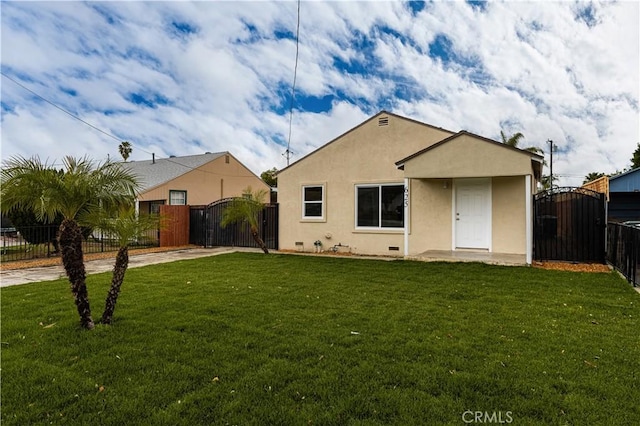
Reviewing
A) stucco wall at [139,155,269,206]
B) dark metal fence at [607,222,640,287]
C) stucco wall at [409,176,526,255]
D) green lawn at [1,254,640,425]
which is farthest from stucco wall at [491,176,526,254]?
stucco wall at [139,155,269,206]

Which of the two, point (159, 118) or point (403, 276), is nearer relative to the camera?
point (403, 276)

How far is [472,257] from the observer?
1005 centimetres

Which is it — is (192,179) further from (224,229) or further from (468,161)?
(468,161)

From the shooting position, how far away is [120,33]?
12.7 m

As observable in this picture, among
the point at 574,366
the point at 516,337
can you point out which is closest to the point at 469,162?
the point at 516,337

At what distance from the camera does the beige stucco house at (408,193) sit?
10.1m

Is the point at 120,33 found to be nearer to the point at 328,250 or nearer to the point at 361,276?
the point at 328,250

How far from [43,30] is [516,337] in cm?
1532

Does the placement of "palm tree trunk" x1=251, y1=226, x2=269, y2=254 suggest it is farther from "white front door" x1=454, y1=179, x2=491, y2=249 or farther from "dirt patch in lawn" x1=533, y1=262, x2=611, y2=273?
"dirt patch in lawn" x1=533, y1=262, x2=611, y2=273

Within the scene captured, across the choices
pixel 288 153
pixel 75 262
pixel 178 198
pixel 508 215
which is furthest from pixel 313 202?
pixel 288 153

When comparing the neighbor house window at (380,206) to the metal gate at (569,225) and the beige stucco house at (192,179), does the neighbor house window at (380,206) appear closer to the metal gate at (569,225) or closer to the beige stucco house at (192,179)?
the metal gate at (569,225)

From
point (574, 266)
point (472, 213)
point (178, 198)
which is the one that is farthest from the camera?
point (178, 198)

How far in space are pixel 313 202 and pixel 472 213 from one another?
226 inches

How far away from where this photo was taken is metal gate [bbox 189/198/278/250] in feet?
48.5
